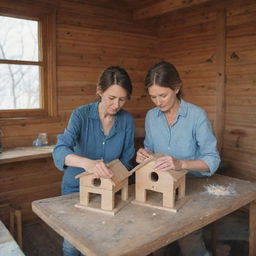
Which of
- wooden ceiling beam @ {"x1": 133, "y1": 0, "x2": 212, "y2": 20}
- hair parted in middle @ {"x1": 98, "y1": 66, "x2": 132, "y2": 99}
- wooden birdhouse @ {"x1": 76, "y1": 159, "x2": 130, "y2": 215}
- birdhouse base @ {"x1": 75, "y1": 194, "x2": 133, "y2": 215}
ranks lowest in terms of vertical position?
birdhouse base @ {"x1": 75, "y1": 194, "x2": 133, "y2": 215}

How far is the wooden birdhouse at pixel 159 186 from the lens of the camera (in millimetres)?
1692

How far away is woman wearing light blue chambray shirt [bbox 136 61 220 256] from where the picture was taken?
195 cm

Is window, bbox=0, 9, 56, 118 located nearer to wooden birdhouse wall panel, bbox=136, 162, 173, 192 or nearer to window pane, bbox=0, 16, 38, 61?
window pane, bbox=0, 16, 38, 61

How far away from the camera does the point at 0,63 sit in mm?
3529

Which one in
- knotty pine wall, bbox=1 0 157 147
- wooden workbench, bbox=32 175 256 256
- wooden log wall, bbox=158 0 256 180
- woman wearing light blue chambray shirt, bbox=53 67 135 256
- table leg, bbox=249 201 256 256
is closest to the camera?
wooden workbench, bbox=32 175 256 256

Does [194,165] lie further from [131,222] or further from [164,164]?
[131,222]

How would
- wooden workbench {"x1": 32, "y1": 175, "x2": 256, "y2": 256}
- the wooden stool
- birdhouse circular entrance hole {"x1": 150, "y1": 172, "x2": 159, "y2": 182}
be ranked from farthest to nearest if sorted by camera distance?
the wooden stool → birdhouse circular entrance hole {"x1": 150, "y1": 172, "x2": 159, "y2": 182} → wooden workbench {"x1": 32, "y1": 175, "x2": 256, "y2": 256}

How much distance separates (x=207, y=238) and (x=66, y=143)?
2.05m

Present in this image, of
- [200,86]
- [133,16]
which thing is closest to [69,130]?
[200,86]

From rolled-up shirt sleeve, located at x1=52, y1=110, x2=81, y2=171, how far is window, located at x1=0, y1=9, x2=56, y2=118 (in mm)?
1910

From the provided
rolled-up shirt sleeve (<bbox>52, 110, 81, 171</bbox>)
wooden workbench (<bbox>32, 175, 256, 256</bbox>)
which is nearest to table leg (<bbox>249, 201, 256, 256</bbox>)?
wooden workbench (<bbox>32, 175, 256, 256</bbox>)

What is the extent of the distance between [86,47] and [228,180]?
2.66 meters

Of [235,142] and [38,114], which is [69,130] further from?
[235,142]

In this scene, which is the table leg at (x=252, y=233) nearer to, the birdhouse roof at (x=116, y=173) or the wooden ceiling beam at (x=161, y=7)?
the birdhouse roof at (x=116, y=173)
